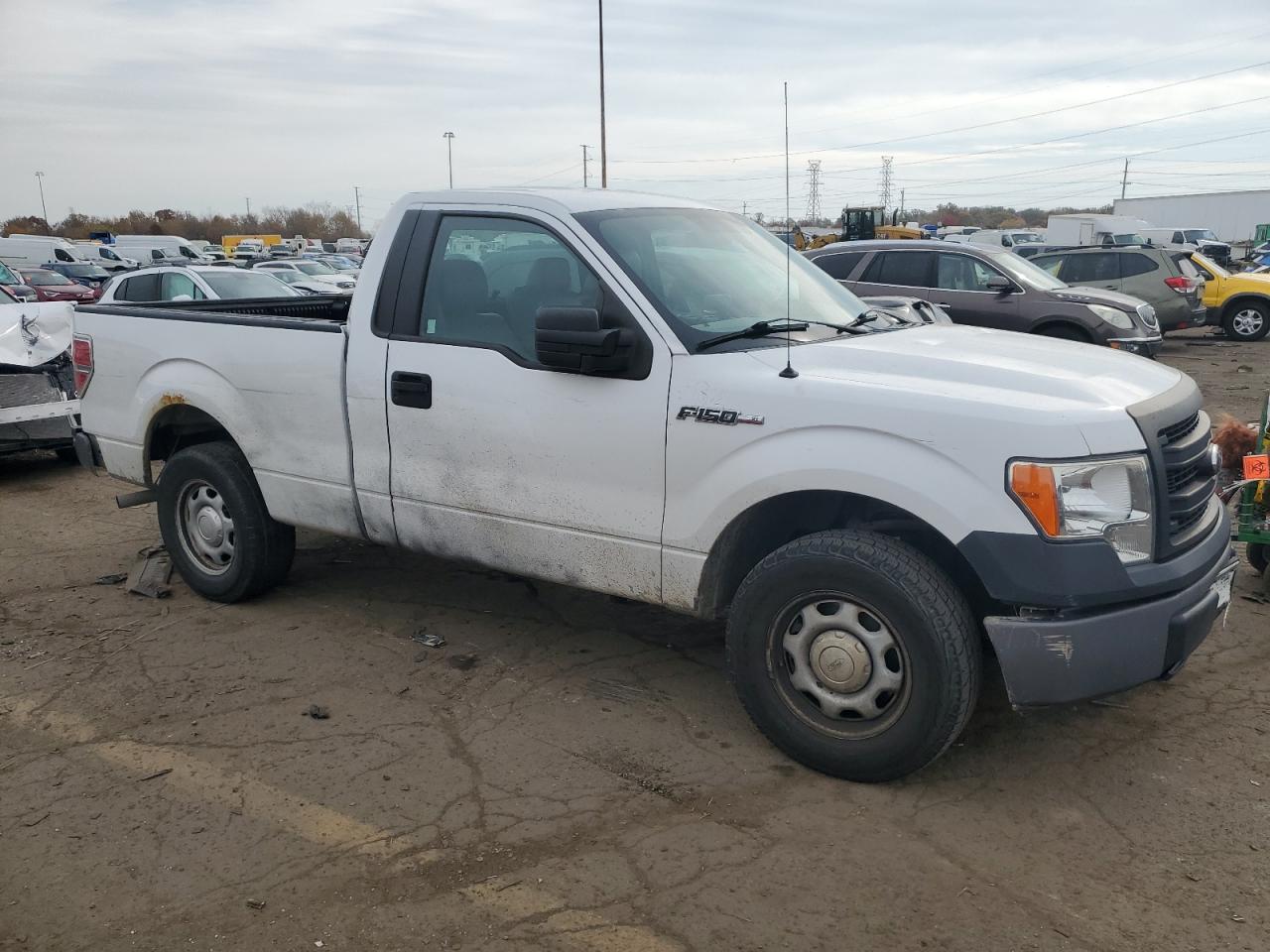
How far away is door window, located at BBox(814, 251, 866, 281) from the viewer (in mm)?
13008

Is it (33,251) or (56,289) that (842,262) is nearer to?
(56,289)

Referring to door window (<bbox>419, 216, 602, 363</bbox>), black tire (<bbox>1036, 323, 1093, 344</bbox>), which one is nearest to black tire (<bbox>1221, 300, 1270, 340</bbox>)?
black tire (<bbox>1036, 323, 1093, 344</bbox>)

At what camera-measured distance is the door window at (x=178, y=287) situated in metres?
13.9

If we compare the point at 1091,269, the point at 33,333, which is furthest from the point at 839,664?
the point at 1091,269

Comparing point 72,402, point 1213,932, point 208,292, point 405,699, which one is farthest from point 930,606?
point 208,292

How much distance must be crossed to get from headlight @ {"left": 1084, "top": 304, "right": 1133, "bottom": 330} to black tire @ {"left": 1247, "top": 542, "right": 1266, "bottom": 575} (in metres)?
7.67

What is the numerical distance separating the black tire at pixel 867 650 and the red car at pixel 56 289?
20457 mm

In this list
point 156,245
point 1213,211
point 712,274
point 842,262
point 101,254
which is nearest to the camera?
point 712,274

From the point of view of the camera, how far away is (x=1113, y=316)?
1263 centimetres

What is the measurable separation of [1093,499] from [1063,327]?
1025 centimetres

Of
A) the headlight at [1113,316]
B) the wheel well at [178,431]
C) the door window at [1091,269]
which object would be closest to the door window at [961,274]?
the headlight at [1113,316]

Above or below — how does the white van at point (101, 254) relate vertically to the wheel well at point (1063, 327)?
above

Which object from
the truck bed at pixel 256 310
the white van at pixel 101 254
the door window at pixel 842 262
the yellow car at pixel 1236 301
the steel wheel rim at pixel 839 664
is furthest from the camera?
the white van at pixel 101 254

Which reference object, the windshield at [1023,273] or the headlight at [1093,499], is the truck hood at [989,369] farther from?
the windshield at [1023,273]
